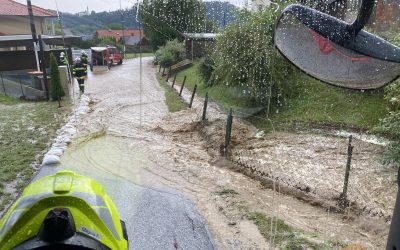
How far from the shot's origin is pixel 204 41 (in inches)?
693

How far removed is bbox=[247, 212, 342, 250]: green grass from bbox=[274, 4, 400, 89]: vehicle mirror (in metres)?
2.27

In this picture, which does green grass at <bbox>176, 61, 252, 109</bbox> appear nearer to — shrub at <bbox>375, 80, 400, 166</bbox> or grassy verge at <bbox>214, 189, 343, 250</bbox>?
shrub at <bbox>375, 80, 400, 166</bbox>

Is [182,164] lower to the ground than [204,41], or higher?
lower

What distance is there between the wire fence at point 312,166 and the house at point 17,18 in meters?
8.51

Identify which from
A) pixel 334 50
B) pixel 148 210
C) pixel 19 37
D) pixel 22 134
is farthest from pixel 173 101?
pixel 334 50

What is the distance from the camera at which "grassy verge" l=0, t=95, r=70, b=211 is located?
21.1 ft

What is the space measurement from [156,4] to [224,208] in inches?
415

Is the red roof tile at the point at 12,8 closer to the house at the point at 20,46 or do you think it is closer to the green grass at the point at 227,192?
the house at the point at 20,46

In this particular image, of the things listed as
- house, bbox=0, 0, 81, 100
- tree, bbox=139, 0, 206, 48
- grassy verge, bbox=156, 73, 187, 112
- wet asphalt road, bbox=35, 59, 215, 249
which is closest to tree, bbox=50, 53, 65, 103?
house, bbox=0, 0, 81, 100

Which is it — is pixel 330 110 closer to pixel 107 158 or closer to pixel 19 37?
pixel 107 158

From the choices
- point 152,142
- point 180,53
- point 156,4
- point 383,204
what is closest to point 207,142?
point 152,142

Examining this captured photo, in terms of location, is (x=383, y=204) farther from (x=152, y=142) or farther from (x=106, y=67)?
(x=106, y=67)

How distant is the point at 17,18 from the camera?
48.5 feet

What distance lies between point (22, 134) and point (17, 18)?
760 cm
